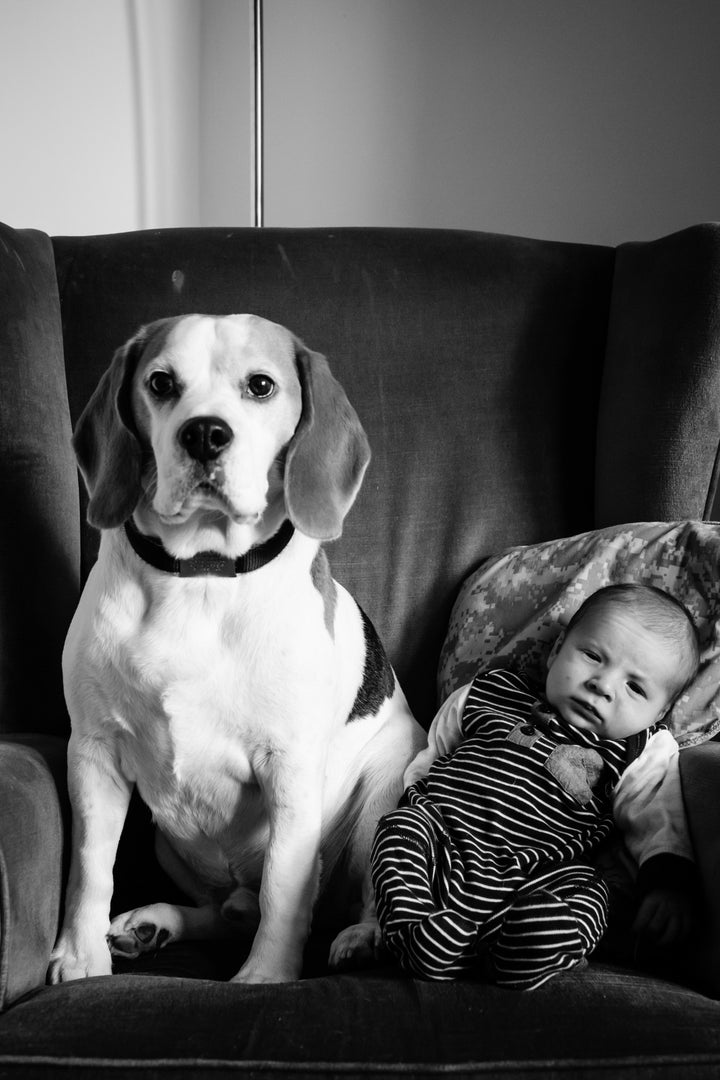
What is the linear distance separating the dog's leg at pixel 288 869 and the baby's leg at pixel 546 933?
311 millimetres

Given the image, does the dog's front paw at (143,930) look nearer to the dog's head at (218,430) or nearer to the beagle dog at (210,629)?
the beagle dog at (210,629)

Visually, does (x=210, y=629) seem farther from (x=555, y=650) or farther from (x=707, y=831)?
(x=707, y=831)

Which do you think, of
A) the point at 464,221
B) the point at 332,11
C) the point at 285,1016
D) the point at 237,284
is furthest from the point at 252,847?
the point at 332,11

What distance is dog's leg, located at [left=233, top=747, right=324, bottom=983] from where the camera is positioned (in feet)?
4.37

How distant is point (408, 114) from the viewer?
3.32 meters

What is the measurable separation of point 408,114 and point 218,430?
8.09 feet

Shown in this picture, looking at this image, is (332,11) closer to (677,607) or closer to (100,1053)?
(677,607)

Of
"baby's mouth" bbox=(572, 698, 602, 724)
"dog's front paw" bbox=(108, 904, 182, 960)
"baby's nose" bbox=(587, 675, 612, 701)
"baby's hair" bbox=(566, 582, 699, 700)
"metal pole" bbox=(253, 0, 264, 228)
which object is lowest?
"dog's front paw" bbox=(108, 904, 182, 960)

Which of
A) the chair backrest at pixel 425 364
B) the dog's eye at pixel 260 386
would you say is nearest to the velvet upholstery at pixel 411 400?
the chair backrest at pixel 425 364

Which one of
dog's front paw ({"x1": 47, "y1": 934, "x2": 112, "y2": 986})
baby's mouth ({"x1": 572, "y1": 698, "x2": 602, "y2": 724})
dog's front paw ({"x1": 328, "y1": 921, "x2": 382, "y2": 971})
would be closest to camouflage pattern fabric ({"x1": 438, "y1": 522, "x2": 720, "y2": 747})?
baby's mouth ({"x1": 572, "y1": 698, "x2": 602, "y2": 724})

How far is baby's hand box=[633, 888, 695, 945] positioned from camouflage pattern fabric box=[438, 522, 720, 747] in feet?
1.19

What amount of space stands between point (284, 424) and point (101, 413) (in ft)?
0.94

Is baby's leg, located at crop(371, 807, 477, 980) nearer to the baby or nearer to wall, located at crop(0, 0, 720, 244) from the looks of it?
the baby

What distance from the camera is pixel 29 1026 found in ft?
3.44
